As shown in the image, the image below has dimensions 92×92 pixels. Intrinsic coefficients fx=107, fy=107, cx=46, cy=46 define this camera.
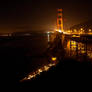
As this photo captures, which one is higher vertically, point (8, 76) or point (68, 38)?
point (68, 38)

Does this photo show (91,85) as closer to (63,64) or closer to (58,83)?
(58,83)

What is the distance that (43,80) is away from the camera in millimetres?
4766

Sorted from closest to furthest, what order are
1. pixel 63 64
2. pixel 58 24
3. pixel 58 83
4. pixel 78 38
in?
pixel 58 83 < pixel 63 64 < pixel 78 38 < pixel 58 24

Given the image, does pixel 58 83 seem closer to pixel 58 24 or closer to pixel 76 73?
pixel 76 73

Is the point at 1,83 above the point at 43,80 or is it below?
below

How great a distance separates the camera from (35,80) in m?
4.99

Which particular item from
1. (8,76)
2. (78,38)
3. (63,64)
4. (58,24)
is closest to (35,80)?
(63,64)

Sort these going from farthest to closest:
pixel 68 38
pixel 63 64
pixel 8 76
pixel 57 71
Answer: pixel 68 38 → pixel 8 76 → pixel 63 64 → pixel 57 71

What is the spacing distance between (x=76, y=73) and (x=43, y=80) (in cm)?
149

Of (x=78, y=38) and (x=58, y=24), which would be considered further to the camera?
(x=58, y=24)

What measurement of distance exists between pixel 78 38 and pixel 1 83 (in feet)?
28.4

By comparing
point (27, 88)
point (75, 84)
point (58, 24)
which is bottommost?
point (27, 88)

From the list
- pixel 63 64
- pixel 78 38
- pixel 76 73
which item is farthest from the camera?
pixel 78 38

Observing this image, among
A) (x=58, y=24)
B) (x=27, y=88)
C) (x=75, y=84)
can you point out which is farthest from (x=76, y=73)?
(x=58, y=24)
